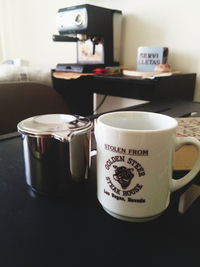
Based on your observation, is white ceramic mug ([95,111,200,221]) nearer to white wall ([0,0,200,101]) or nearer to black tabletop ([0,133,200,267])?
black tabletop ([0,133,200,267])

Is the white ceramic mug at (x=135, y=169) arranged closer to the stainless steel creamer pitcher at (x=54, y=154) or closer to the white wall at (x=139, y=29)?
the stainless steel creamer pitcher at (x=54, y=154)

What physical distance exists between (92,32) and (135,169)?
3.91ft

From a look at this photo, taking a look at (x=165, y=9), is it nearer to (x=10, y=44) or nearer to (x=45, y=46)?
(x=45, y=46)

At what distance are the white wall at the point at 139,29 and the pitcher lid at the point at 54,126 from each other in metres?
1.06

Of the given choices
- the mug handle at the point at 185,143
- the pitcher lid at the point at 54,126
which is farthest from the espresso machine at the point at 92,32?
the mug handle at the point at 185,143

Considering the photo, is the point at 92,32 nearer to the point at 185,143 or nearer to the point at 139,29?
the point at 139,29

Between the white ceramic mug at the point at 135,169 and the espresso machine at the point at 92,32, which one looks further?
the espresso machine at the point at 92,32

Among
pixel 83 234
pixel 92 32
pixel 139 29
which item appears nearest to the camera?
pixel 83 234

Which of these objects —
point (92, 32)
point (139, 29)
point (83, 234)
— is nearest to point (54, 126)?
point (83, 234)

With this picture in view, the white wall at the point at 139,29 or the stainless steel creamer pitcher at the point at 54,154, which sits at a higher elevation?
the white wall at the point at 139,29

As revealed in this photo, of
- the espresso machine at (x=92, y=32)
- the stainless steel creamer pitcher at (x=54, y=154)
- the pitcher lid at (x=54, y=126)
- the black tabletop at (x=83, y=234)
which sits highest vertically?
the espresso machine at (x=92, y=32)

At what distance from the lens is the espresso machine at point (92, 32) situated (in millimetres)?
1268

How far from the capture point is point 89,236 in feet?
0.83

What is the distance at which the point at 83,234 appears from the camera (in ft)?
0.84
